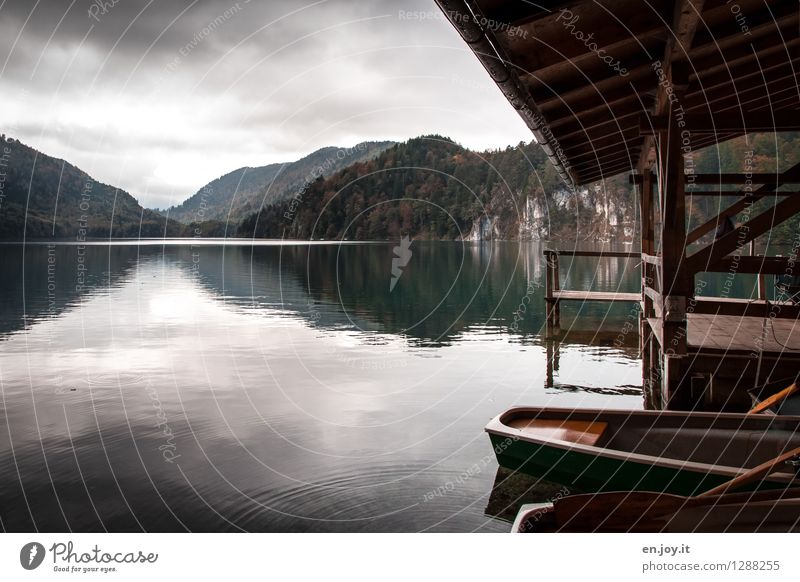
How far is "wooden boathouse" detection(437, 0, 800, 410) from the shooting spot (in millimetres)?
5859

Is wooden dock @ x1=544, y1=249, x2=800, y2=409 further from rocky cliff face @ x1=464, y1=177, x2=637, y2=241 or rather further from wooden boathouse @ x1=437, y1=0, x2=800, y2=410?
rocky cliff face @ x1=464, y1=177, x2=637, y2=241

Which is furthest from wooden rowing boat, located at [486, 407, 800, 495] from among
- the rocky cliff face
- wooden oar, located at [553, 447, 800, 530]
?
the rocky cliff face

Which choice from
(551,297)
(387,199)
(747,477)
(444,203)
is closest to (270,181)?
(387,199)

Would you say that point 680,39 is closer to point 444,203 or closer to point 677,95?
point 677,95

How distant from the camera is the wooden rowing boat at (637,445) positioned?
552 cm

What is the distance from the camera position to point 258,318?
22.6 m

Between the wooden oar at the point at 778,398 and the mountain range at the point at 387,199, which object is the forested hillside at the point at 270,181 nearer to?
the mountain range at the point at 387,199

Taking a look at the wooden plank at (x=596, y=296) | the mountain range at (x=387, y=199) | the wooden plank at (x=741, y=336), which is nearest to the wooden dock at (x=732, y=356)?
the wooden plank at (x=741, y=336)

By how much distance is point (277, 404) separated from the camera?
1138 cm

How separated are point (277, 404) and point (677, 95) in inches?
302

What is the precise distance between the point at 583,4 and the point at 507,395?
7767 mm

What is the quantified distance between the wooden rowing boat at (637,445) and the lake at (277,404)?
0.72 meters

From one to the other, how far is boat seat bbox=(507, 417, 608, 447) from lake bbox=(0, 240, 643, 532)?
0.65 meters

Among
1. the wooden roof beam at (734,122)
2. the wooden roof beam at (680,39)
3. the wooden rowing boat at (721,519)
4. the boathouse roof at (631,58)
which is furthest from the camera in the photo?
the wooden roof beam at (734,122)
